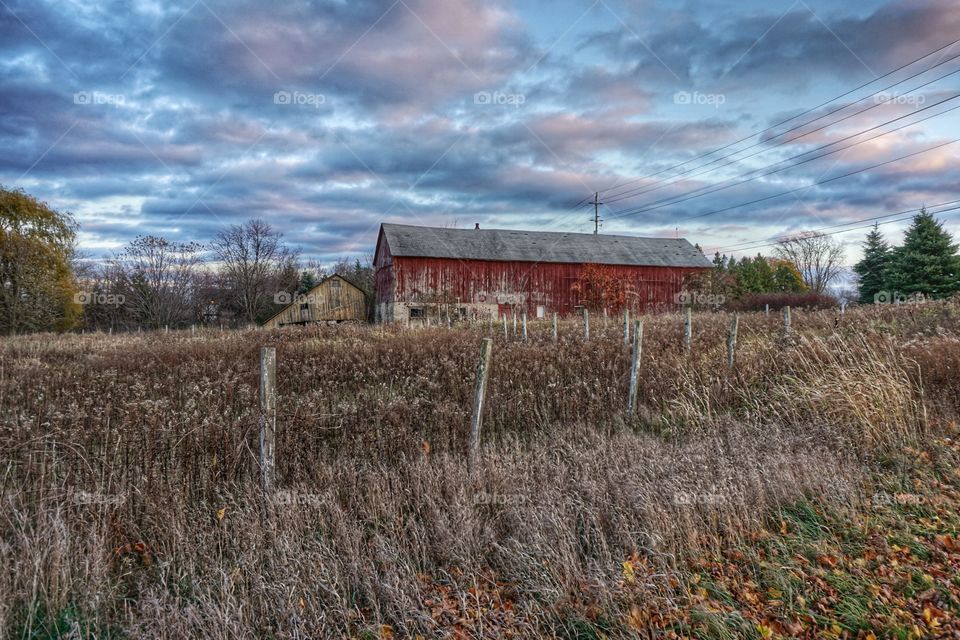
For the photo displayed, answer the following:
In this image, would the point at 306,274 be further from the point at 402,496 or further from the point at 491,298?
the point at 402,496

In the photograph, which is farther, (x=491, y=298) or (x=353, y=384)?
(x=491, y=298)

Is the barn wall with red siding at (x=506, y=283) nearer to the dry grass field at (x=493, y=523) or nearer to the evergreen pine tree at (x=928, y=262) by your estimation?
the evergreen pine tree at (x=928, y=262)

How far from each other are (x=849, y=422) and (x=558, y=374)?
400cm

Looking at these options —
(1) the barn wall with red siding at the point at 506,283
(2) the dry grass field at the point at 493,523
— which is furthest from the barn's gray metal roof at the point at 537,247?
(2) the dry grass field at the point at 493,523

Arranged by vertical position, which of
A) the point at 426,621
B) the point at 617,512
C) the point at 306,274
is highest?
the point at 306,274

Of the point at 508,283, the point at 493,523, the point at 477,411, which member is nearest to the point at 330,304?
the point at 508,283

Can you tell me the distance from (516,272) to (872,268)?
94.6 ft

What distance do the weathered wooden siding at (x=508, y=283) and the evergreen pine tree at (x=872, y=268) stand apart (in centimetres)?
1428

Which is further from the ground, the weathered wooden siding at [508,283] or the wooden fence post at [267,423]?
the weathered wooden siding at [508,283]

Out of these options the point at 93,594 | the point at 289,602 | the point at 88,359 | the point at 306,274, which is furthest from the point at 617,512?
the point at 306,274

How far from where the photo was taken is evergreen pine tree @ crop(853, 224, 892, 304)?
125 ft

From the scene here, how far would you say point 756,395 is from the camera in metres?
7.69

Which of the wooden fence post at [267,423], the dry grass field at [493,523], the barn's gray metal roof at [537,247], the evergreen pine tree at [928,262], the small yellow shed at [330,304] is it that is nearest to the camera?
the dry grass field at [493,523]

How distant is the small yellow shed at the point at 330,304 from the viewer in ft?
129
